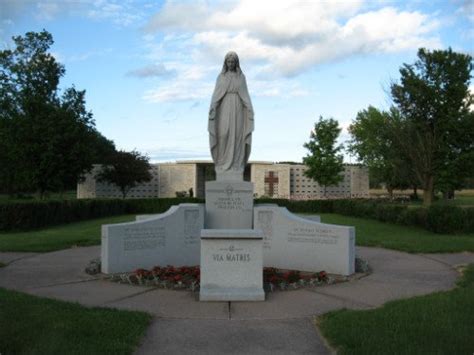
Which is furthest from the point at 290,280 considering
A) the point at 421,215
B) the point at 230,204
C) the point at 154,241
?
the point at 421,215

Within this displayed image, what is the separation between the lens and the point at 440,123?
Result: 26062 millimetres

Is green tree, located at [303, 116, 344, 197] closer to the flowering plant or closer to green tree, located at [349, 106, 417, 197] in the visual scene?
green tree, located at [349, 106, 417, 197]

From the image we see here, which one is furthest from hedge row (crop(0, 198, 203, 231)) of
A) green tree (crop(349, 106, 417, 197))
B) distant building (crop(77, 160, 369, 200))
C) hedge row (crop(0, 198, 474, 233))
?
green tree (crop(349, 106, 417, 197))

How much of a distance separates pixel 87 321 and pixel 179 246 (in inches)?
180

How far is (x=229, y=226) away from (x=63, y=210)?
43.0 feet

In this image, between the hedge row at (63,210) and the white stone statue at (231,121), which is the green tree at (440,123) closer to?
the hedge row at (63,210)


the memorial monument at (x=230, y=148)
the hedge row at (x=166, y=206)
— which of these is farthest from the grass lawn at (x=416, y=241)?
the memorial monument at (x=230, y=148)

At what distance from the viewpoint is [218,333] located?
5238mm

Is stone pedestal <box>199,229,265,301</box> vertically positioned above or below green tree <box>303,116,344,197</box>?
below

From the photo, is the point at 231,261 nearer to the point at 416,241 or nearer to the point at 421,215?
the point at 416,241

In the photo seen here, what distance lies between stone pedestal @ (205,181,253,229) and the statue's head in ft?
8.11

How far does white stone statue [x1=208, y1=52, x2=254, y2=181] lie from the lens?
10758mm

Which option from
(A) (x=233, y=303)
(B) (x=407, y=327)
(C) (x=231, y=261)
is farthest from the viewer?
(C) (x=231, y=261)

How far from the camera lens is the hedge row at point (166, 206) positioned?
16625 mm
